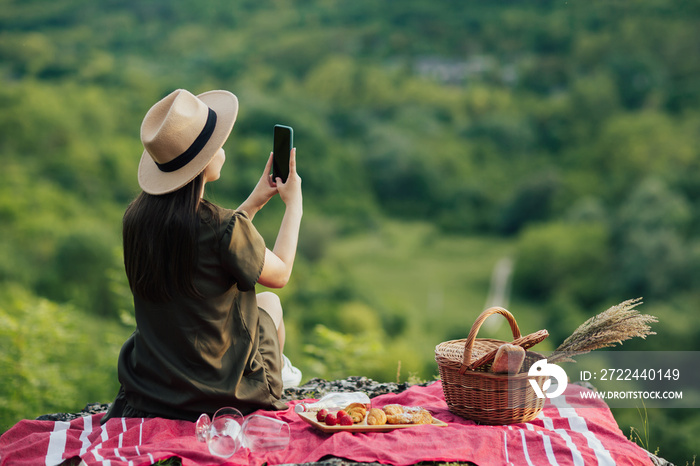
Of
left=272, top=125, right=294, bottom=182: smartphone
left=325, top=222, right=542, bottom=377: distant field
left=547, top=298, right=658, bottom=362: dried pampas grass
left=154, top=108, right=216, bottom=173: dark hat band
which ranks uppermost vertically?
left=325, top=222, right=542, bottom=377: distant field

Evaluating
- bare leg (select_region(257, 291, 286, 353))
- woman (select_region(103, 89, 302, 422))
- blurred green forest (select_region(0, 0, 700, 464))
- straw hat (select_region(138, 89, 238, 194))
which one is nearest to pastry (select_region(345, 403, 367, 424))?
woman (select_region(103, 89, 302, 422))

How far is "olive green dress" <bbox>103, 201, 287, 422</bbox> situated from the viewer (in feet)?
9.53

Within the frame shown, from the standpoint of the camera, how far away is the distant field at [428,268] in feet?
185

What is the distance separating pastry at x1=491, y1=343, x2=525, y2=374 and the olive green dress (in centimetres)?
106

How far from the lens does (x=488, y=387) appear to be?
3.14 metres

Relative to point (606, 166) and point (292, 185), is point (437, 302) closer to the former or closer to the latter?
point (606, 166)

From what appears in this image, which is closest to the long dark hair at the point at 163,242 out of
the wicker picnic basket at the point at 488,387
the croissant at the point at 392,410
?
the croissant at the point at 392,410

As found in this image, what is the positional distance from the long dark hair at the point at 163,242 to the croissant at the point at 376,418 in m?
0.94

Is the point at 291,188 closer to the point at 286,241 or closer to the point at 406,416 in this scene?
the point at 286,241

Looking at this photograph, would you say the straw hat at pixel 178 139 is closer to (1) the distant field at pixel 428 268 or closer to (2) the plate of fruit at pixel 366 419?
(2) the plate of fruit at pixel 366 419

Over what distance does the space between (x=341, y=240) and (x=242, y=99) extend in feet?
48.6

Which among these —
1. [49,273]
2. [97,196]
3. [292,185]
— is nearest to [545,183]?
[97,196]

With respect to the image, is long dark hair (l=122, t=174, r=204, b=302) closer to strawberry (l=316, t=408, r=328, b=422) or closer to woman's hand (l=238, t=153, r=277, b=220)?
woman's hand (l=238, t=153, r=277, b=220)

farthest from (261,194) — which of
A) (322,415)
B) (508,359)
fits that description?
(508,359)
